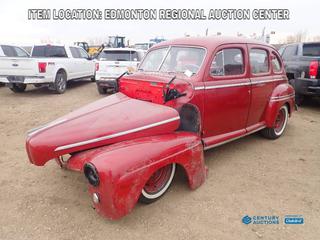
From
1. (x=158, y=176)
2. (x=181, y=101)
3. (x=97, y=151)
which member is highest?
(x=181, y=101)

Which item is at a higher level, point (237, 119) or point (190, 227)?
point (237, 119)

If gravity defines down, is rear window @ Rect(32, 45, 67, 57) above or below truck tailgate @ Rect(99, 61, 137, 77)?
above

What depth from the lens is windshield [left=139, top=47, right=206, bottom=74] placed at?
13.2 ft

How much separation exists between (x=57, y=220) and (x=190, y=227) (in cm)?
146

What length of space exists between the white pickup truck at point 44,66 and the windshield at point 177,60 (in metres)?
6.25

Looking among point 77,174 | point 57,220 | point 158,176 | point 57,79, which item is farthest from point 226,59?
point 57,79

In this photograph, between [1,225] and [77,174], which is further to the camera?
[77,174]

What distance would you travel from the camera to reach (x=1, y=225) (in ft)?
9.39

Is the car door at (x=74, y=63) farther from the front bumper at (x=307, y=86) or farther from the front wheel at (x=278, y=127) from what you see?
the front wheel at (x=278, y=127)

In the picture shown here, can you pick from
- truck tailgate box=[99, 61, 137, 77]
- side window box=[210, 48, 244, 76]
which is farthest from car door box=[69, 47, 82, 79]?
side window box=[210, 48, 244, 76]

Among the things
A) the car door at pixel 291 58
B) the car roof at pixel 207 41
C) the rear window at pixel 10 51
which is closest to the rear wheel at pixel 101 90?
the rear window at pixel 10 51

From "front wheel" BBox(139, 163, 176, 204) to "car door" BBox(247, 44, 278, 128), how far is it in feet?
6.81

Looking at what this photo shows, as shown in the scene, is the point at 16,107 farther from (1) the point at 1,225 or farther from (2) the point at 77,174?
(1) the point at 1,225

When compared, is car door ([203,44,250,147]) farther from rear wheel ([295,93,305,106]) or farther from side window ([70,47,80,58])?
side window ([70,47,80,58])
